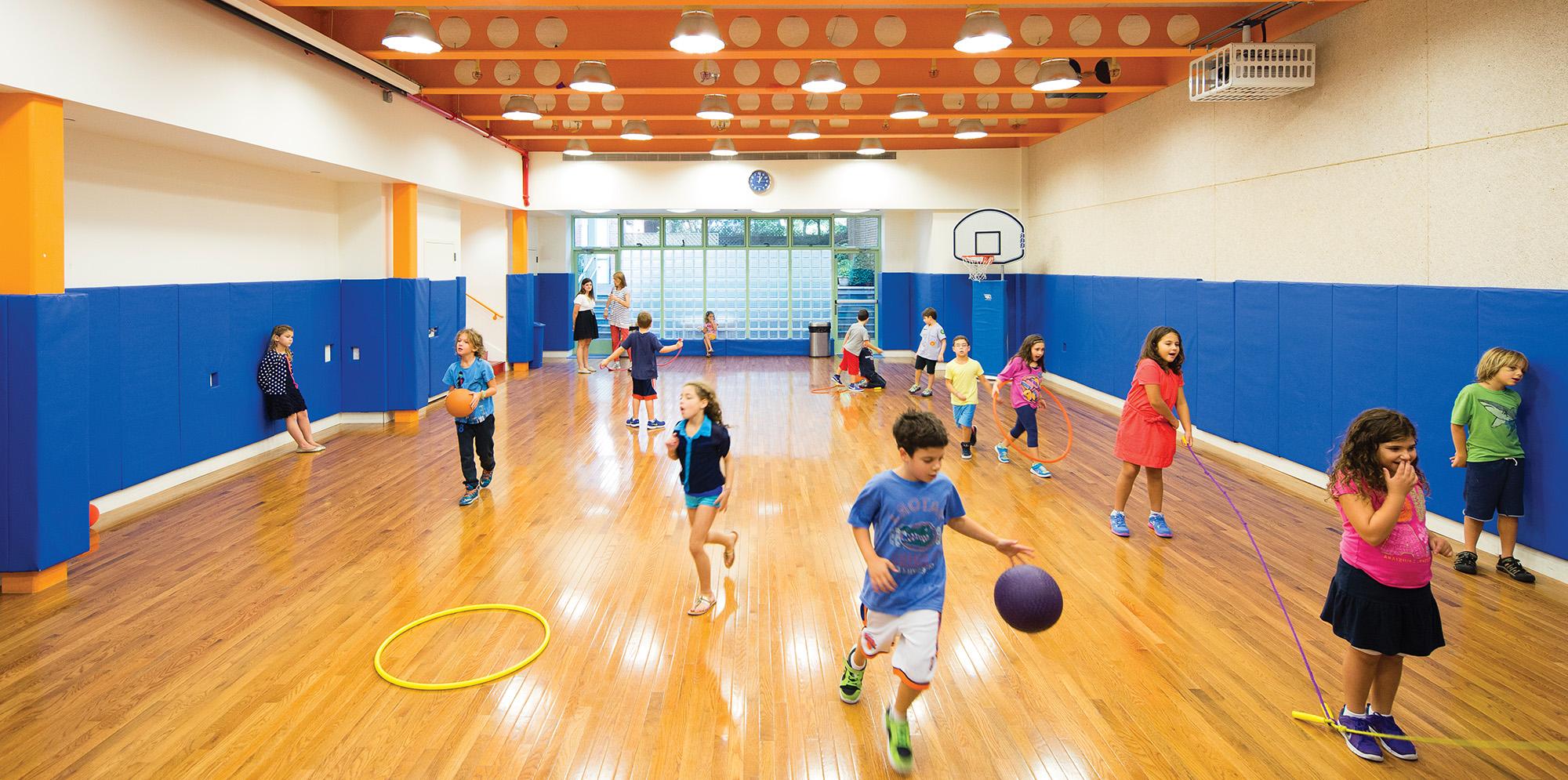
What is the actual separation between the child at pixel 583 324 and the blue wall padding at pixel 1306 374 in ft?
40.5

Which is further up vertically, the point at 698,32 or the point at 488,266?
the point at 698,32

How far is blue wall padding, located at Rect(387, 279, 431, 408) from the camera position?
1206 centimetres

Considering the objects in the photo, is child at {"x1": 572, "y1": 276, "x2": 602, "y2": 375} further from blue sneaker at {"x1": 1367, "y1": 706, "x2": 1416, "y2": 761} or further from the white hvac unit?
blue sneaker at {"x1": 1367, "y1": 706, "x2": 1416, "y2": 761}

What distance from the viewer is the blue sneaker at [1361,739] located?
377 cm

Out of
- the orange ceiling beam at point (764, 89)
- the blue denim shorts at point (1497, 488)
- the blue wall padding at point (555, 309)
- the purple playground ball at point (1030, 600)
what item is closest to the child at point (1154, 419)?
the blue denim shorts at point (1497, 488)

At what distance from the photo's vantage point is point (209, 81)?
294 inches

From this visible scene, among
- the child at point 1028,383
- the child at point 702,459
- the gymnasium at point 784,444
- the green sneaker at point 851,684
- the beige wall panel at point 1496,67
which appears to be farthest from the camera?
the child at point 1028,383

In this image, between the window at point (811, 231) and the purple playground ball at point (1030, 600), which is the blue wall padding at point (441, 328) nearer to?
the window at point (811, 231)

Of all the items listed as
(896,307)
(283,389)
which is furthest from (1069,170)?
(283,389)

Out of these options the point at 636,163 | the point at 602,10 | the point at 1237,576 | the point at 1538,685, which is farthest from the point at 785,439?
the point at 636,163

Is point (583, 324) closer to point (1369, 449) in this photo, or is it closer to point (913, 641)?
point (913, 641)

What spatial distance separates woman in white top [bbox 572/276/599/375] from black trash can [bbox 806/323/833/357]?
5452 millimetres

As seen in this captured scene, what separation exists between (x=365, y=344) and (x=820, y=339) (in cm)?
1153

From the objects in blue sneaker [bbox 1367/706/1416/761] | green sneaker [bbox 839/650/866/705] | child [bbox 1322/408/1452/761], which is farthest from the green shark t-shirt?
green sneaker [bbox 839/650/866/705]
